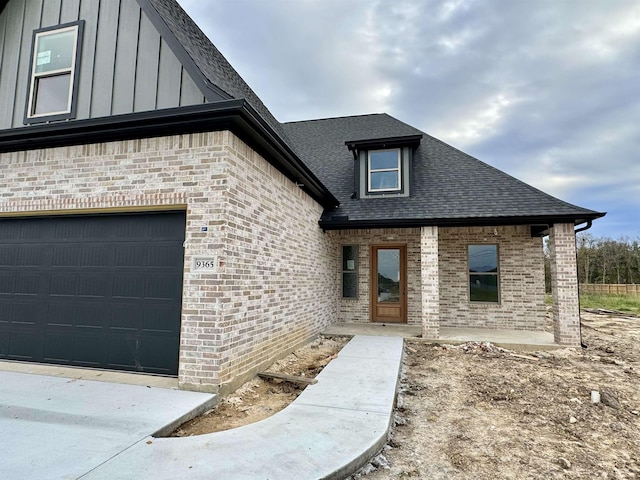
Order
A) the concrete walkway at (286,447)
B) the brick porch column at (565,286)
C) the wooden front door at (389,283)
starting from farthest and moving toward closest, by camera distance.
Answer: the wooden front door at (389,283) < the brick porch column at (565,286) < the concrete walkway at (286,447)

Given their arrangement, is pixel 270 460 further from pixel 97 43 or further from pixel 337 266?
pixel 337 266

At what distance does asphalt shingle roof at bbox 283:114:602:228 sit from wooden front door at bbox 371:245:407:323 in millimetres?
1736

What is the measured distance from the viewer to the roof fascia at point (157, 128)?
4.25m

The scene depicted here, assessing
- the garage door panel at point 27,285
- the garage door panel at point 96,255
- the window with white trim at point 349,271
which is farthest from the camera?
the window with white trim at point 349,271

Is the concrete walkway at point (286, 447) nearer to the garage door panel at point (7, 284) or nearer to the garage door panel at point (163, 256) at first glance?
the garage door panel at point (163, 256)

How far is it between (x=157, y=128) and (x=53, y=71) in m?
2.56

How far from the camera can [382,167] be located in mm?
10211

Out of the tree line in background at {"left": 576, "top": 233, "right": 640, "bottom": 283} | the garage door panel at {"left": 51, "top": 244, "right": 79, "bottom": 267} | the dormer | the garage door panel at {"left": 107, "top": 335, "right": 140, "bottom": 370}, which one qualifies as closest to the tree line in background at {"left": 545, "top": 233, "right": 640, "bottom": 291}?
the tree line in background at {"left": 576, "top": 233, "right": 640, "bottom": 283}

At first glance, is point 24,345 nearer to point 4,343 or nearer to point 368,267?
point 4,343

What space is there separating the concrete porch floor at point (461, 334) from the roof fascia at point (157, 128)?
5.54 meters

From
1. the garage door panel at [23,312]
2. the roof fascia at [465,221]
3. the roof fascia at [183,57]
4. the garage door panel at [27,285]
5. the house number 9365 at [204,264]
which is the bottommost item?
the garage door panel at [23,312]

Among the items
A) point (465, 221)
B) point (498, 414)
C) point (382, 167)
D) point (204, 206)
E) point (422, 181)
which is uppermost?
point (382, 167)

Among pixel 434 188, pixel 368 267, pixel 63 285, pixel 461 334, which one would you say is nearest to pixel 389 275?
pixel 368 267

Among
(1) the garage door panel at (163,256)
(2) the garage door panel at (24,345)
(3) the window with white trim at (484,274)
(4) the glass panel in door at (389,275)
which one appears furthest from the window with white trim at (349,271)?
(2) the garage door panel at (24,345)
